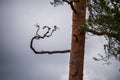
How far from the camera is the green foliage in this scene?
12.9 m

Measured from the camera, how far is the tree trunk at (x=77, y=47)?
14.2 m

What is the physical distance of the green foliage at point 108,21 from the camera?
12938 mm

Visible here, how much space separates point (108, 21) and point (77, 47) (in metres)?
1.66

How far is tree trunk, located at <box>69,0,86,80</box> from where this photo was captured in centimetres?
1417

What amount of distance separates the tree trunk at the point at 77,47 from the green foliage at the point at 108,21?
613 mm

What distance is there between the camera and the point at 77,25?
1439 centimetres

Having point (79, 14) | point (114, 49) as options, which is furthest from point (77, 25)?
point (114, 49)

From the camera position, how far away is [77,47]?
14.3m

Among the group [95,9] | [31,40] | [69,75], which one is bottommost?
[69,75]

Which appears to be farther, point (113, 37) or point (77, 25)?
point (77, 25)

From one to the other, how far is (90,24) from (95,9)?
0.46 m

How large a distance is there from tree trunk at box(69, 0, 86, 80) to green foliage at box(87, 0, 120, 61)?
61cm

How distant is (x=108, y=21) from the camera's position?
512 inches

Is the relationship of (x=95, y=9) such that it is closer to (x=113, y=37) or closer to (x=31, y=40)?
(x=113, y=37)
